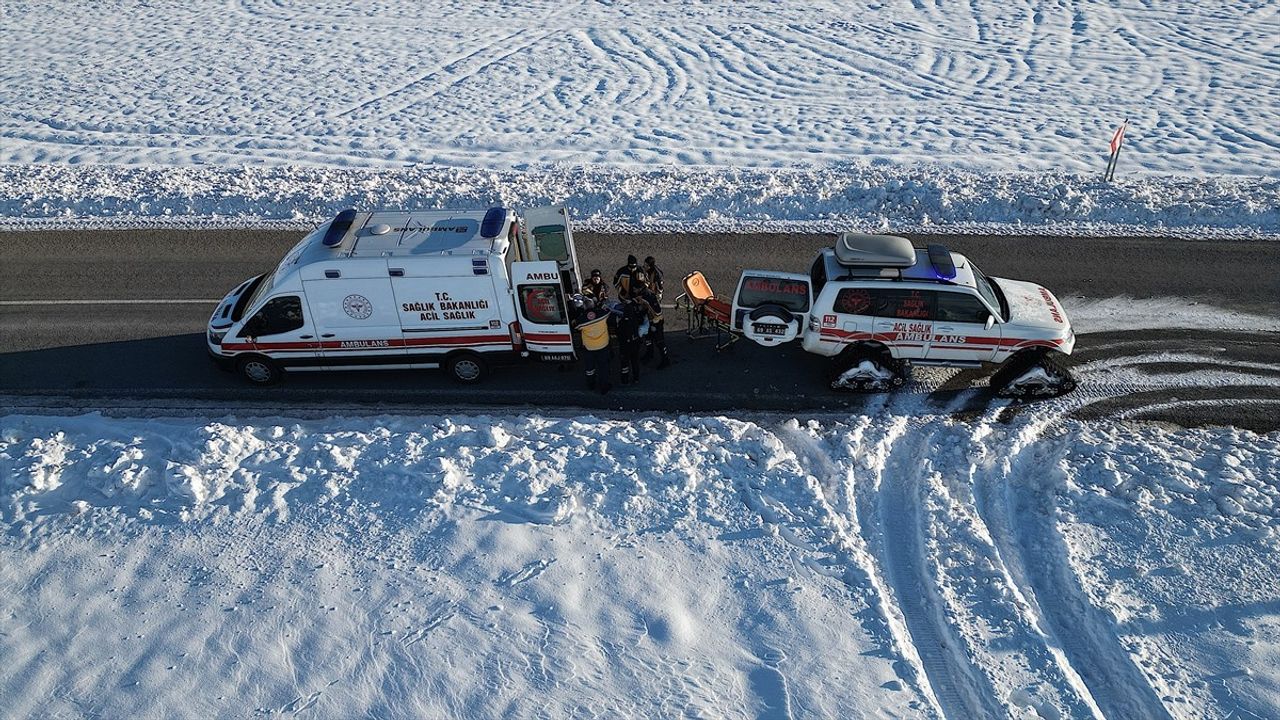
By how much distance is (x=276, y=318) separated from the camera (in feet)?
39.7

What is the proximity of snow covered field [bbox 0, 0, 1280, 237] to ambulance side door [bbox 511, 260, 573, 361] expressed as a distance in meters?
5.63

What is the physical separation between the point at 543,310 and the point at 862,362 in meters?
4.88

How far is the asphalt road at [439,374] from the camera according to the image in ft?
41.8

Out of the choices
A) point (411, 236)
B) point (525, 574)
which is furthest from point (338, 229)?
point (525, 574)

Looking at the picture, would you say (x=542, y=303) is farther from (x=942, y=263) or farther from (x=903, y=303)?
(x=942, y=263)

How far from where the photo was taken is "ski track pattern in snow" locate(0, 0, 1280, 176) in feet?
67.8

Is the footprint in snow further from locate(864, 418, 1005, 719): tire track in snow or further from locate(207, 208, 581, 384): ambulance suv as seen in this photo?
locate(864, 418, 1005, 719): tire track in snow

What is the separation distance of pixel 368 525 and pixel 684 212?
9.96 metres

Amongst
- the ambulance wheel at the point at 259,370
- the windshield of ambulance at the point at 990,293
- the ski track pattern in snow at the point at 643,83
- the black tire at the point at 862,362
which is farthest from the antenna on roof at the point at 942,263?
the ambulance wheel at the point at 259,370

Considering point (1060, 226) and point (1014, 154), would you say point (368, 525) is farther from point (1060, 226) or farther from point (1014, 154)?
point (1014, 154)

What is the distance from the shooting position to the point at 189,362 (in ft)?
44.2

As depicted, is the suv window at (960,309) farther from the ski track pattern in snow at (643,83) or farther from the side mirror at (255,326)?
the side mirror at (255,326)

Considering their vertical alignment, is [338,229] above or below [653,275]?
above

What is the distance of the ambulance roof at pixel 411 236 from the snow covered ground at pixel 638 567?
248 centimetres
